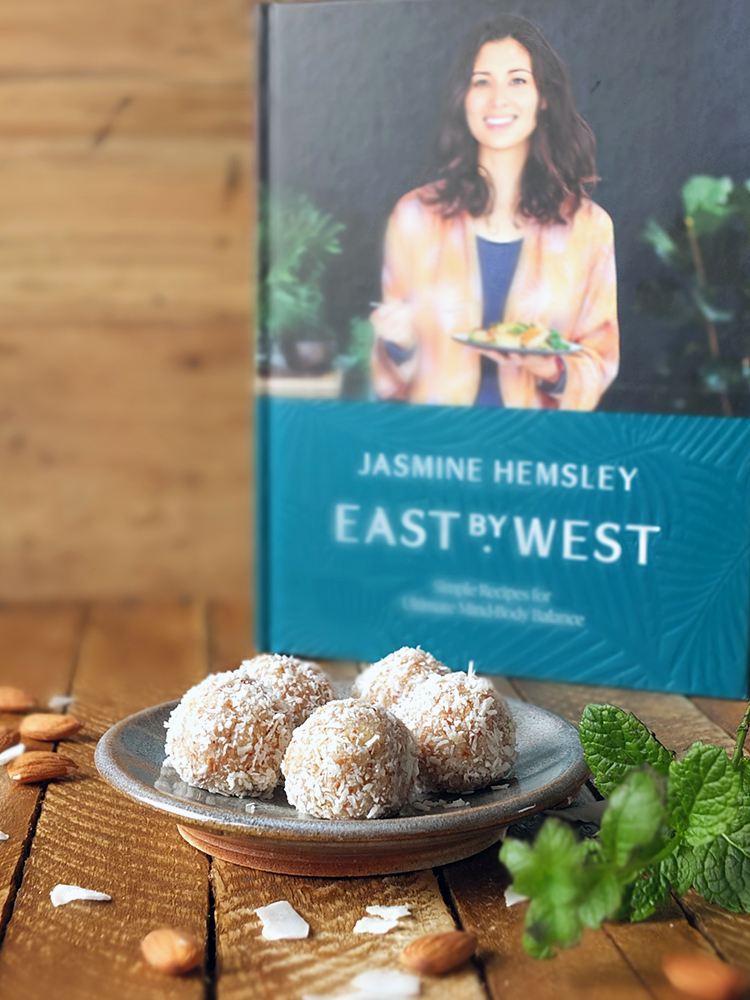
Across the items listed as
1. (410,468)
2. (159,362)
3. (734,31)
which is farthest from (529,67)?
(159,362)

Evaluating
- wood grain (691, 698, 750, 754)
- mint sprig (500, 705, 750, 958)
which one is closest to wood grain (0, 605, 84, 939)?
mint sprig (500, 705, 750, 958)

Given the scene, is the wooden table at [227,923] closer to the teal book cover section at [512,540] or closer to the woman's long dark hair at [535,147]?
the teal book cover section at [512,540]

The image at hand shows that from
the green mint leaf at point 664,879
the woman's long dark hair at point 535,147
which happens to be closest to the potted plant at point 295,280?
the woman's long dark hair at point 535,147

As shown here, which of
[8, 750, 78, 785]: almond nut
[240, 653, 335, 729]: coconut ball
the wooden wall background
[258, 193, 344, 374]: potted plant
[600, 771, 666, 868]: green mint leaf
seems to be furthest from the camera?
the wooden wall background

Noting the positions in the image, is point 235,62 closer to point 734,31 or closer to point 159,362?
point 159,362

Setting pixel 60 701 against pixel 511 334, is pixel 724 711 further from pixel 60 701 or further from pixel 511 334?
pixel 60 701

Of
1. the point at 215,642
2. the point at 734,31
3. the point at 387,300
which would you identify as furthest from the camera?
the point at 215,642

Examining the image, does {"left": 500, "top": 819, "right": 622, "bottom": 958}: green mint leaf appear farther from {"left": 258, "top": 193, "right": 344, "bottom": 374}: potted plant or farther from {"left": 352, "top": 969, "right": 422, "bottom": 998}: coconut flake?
{"left": 258, "top": 193, "right": 344, "bottom": 374}: potted plant
